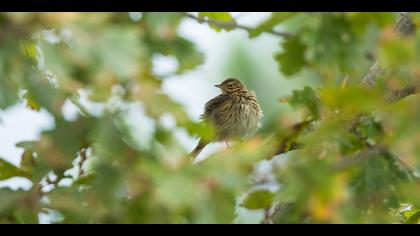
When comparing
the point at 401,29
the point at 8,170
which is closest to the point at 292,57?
the point at 8,170

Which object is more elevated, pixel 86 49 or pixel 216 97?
pixel 216 97

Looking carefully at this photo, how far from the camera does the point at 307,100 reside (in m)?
3.00

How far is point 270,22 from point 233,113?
209 inches

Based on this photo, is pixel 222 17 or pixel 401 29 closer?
pixel 222 17

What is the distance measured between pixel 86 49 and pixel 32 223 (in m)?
0.79

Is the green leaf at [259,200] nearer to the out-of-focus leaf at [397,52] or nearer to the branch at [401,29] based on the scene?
the out-of-focus leaf at [397,52]

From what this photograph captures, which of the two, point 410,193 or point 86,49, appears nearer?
point 86,49

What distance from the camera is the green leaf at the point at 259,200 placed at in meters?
2.74

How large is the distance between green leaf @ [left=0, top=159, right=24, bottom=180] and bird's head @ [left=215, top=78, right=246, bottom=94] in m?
5.14

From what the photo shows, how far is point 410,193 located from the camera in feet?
8.27

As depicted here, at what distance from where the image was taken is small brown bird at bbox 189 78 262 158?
26.0 feet

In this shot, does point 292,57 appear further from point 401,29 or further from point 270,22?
point 401,29
